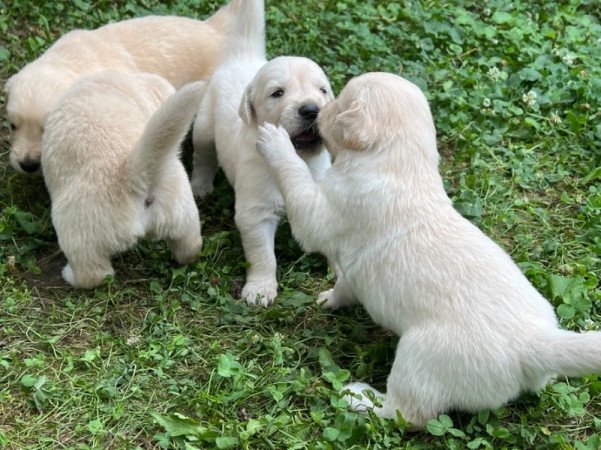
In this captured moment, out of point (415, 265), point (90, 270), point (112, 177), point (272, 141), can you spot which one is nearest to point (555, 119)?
point (272, 141)

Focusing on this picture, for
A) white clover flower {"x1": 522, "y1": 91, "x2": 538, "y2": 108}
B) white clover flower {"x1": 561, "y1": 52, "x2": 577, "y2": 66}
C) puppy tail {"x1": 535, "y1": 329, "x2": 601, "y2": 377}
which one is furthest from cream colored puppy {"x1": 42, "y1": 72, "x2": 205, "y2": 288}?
white clover flower {"x1": 561, "y1": 52, "x2": 577, "y2": 66}

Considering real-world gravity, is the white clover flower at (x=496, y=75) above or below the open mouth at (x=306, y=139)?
below

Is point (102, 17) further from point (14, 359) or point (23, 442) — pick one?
point (23, 442)

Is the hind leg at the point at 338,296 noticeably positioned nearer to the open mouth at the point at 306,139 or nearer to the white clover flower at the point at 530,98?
the open mouth at the point at 306,139

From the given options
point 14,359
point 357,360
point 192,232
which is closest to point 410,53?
point 192,232

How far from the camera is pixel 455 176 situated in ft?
19.0

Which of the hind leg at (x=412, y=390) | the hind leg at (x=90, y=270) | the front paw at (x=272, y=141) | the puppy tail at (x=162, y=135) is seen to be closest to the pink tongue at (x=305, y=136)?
the front paw at (x=272, y=141)

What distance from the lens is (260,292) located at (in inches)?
188

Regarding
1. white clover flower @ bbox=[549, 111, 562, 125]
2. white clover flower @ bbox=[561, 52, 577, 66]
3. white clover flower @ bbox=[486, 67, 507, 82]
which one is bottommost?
white clover flower @ bbox=[549, 111, 562, 125]

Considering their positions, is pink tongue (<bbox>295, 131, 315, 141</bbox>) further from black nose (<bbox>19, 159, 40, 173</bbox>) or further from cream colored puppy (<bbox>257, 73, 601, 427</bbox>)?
black nose (<bbox>19, 159, 40, 173</bbox>)

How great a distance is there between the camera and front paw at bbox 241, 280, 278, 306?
4.75m

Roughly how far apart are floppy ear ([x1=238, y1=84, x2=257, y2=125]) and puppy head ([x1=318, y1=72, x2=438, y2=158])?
36.7 inches

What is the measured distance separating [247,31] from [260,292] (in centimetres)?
195

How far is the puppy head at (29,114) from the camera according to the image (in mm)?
5215
